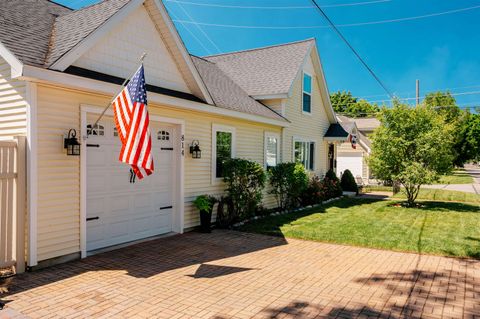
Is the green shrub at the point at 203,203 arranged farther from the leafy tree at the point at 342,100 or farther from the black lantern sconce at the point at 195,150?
the leafy tree at the point at 342,100

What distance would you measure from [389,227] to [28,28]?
32.7ft

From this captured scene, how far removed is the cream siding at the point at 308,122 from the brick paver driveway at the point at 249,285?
7665 millimetres

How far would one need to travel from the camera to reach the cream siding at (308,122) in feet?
48.3

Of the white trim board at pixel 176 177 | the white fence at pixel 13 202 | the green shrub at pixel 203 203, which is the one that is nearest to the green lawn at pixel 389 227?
the green shrub at pixel 203 203

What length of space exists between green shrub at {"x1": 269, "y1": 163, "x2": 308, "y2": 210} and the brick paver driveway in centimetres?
494

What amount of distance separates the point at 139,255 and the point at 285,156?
341 inches

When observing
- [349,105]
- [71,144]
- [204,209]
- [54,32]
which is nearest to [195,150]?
[204,209]

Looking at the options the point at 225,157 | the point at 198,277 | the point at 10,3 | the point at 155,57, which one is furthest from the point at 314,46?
the point at 198,277

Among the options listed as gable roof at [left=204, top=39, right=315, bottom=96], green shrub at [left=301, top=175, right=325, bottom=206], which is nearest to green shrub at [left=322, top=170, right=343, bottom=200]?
green shrub at [left=301, top=175, right=325, bottom=206]

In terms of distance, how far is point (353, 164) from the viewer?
27.4 meters

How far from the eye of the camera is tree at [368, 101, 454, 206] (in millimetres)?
13031

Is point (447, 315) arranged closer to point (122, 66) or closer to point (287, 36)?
point (122, 66)

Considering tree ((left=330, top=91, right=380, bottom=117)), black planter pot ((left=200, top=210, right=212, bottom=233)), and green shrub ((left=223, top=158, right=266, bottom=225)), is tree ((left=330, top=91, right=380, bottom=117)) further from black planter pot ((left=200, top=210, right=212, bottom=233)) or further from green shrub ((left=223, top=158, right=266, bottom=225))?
black planter pot ((left=200, top=210, right=212, bottom=233))

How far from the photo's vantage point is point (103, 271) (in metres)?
5.97
